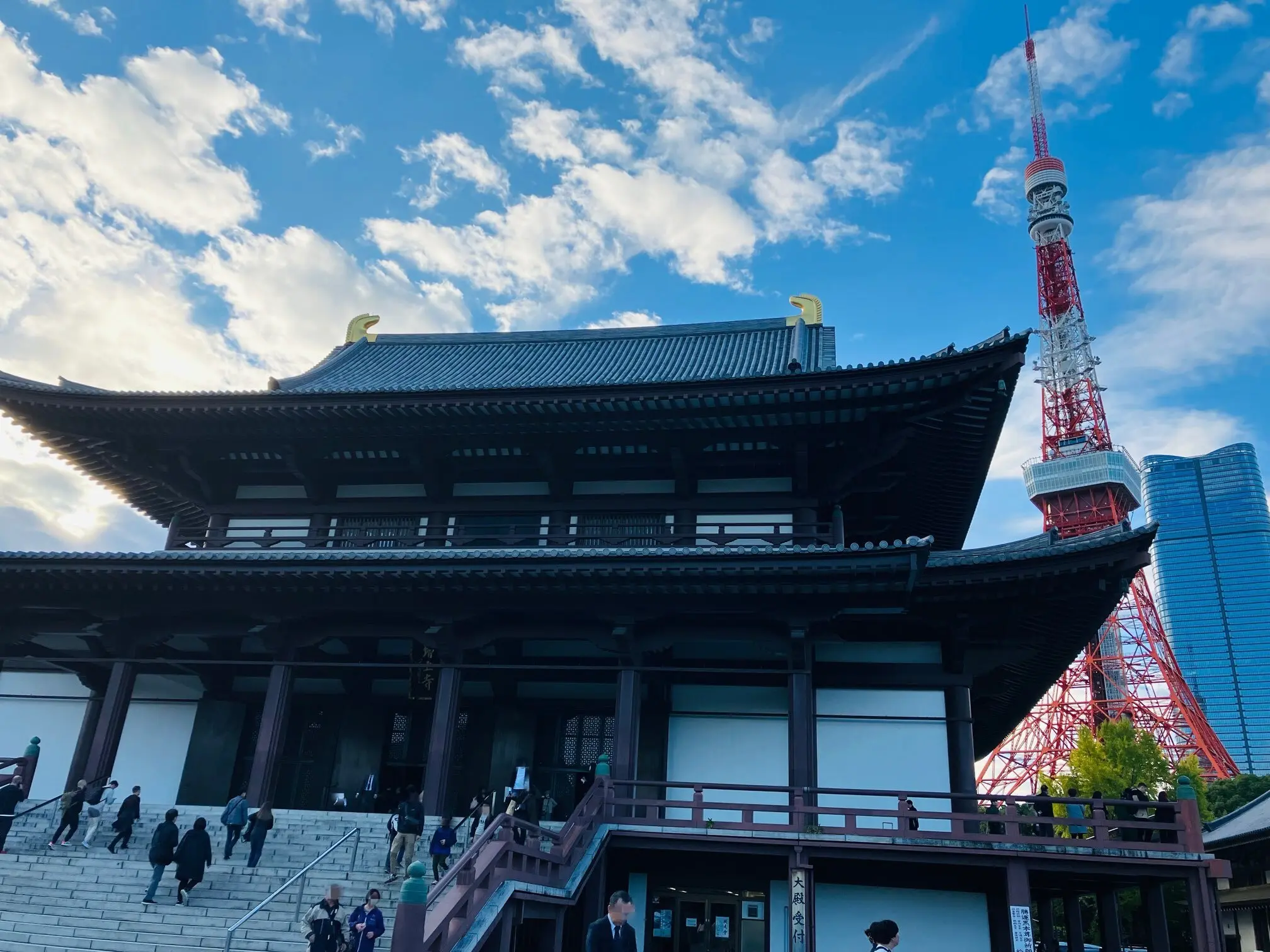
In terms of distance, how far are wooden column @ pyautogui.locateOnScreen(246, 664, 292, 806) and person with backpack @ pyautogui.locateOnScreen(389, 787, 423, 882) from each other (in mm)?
4297

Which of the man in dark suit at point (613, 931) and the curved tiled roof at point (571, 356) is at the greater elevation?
the curved tiled roof at point (571, 356)

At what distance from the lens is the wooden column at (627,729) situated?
17500mm

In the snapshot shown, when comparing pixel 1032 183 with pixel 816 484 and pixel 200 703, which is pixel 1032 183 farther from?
pixel 200 703

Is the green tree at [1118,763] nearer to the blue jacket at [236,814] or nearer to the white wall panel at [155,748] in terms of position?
the white wall panel at [155,748]

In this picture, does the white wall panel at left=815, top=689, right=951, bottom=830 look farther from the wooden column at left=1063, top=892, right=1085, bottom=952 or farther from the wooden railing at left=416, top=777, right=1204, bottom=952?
the wooden column at left=1063, top=892, right=1085, bottom=952

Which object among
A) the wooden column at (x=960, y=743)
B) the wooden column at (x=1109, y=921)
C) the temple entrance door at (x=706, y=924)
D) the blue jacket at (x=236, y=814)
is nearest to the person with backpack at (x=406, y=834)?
the blue jacket at (x=236, y=814)

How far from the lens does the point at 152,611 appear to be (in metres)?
20.5

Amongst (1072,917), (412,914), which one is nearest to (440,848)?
(412,914)

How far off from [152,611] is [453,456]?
759 cm

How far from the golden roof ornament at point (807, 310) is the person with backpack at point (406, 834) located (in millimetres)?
19489

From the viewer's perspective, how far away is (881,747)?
739 inches

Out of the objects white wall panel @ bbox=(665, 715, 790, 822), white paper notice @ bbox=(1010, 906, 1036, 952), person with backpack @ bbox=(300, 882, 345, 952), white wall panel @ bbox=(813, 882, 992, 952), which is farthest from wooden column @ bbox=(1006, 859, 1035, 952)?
person with backpack @ bbox=(300, 882, 345, 952)

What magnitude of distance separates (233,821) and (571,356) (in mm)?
18121

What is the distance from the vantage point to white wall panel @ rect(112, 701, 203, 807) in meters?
22.4
